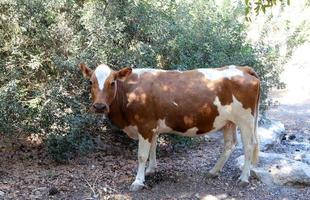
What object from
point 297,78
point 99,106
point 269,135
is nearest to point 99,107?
point 99,106

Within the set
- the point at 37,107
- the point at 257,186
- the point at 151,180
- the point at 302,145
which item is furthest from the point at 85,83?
the point at 302,145

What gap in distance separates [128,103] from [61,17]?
244 centimetres

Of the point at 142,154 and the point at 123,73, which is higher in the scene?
the point at 123,73

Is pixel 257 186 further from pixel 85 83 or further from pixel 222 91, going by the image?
pixel 85 83

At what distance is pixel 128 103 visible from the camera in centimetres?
618

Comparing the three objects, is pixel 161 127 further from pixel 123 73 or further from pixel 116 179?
pixel 116 179

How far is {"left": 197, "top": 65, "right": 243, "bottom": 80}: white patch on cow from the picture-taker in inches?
252

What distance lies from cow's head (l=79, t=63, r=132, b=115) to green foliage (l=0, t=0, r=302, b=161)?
4.34ft

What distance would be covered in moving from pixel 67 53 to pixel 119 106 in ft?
7.06

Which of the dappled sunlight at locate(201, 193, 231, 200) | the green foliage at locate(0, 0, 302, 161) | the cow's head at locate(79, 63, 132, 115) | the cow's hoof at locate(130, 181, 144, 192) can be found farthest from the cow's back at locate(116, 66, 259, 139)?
the green foliage at locate(0, 0, 302, 161)

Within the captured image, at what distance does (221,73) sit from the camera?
21.2 ft

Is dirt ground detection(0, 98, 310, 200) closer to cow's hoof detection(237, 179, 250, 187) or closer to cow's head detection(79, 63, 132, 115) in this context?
cow's hoof detection(237, 179, 250, 187)

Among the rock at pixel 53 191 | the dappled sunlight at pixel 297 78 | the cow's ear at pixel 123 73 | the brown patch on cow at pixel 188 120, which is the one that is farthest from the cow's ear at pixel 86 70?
the dappled sunlight at pixel 297 78

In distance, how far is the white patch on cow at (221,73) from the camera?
6402mm
